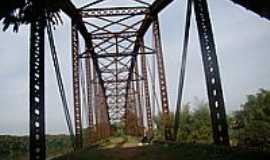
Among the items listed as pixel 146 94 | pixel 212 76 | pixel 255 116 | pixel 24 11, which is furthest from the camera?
pixel 255 116

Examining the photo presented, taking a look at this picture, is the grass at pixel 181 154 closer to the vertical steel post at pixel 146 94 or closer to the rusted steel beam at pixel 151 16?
the rusted steel beam at pixel 151 16

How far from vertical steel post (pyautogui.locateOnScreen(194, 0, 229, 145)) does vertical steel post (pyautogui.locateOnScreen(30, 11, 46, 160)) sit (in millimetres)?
4243

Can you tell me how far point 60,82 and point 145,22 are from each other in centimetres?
1166

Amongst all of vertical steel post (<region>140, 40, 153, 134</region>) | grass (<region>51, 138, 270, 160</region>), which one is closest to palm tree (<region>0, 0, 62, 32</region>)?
grass (<region>51, 138, 270, 160</region>)

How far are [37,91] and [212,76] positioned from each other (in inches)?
177

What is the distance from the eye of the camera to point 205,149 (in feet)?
31.4

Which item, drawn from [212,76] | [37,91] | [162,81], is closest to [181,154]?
[212,76]

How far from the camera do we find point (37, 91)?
415 inches

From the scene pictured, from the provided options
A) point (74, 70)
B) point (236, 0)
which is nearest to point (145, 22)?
point (74, 70)

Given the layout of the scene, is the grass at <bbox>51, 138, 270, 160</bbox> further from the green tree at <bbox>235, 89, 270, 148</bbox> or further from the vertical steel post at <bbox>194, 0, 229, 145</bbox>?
the green tree at <bbox>235, 89, 270, 148</bbox>

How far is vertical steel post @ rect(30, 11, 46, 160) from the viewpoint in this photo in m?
10.3

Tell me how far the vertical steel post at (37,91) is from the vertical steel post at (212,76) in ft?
13.9

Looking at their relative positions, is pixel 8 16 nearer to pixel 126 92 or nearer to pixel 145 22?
pixel 145 22

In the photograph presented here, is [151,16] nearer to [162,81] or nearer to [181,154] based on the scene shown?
[162,81]
